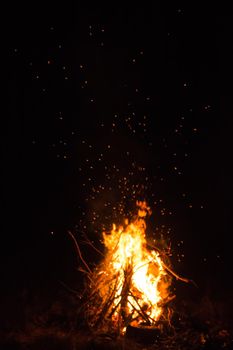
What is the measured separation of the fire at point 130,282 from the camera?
6.04 m

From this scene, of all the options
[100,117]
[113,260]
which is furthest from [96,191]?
[113,260]

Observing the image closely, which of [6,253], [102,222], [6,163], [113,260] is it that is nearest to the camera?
[113,260]

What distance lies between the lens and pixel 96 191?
9969mm

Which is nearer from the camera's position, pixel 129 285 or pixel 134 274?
pixel 129 285

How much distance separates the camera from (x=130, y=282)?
6.10m

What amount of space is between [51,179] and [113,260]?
4.48 metres

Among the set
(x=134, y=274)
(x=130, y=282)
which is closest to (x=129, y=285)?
(x=130, y=282)

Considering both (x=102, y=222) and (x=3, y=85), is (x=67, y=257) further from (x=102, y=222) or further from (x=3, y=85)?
(x=3, y=85)

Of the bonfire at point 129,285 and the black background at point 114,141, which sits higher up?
the black background at point 114,141

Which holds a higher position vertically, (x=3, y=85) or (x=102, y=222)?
(x=3, y=85)

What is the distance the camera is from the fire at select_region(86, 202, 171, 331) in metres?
6.04

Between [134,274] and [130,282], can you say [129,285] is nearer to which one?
[130,282]

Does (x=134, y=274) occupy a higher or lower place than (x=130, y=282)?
higher

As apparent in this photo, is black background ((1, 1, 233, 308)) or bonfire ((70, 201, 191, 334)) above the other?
black background ((1, 1, 233, 308))
